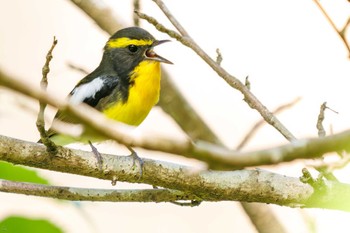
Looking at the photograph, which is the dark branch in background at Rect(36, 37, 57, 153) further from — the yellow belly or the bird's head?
the bird's head

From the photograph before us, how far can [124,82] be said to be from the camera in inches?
142

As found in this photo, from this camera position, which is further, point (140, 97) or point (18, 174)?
point (140, 97)

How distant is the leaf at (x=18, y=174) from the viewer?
178 cm

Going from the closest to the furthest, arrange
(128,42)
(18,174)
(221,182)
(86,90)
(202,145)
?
(202,145) → (18,174) → (221,182) → (86,90) → (128,42)

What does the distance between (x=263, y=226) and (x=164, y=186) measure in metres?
0.90

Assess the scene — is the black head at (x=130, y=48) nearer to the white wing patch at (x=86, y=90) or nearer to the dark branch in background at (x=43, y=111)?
the white wing patch at (x=86, y=90)

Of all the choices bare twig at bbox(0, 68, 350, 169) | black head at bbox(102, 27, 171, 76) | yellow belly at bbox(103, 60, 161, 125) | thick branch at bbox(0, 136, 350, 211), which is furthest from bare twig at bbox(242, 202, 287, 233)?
bare twig at bbox(0, 68, 350, 169)

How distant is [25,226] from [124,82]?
6.85 ft

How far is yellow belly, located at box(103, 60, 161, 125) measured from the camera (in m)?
3.36

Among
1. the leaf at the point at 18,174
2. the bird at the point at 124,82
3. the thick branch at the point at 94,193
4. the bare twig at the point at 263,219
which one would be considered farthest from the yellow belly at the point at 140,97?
the leaf at the point at 18,174

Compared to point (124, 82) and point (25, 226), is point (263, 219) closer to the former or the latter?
point (124, 82)

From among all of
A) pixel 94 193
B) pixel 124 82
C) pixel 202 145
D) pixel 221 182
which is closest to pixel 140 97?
pixel 124 82

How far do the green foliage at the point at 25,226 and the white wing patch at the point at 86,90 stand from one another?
1.75m

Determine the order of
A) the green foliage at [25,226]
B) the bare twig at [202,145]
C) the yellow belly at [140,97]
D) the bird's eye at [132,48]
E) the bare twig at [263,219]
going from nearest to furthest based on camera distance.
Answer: the bare twig at [202,145], the green foliage at [25,226], the bare twig at [263,219], the yellow belly at [140,97], the bird's eye at [132,48]
